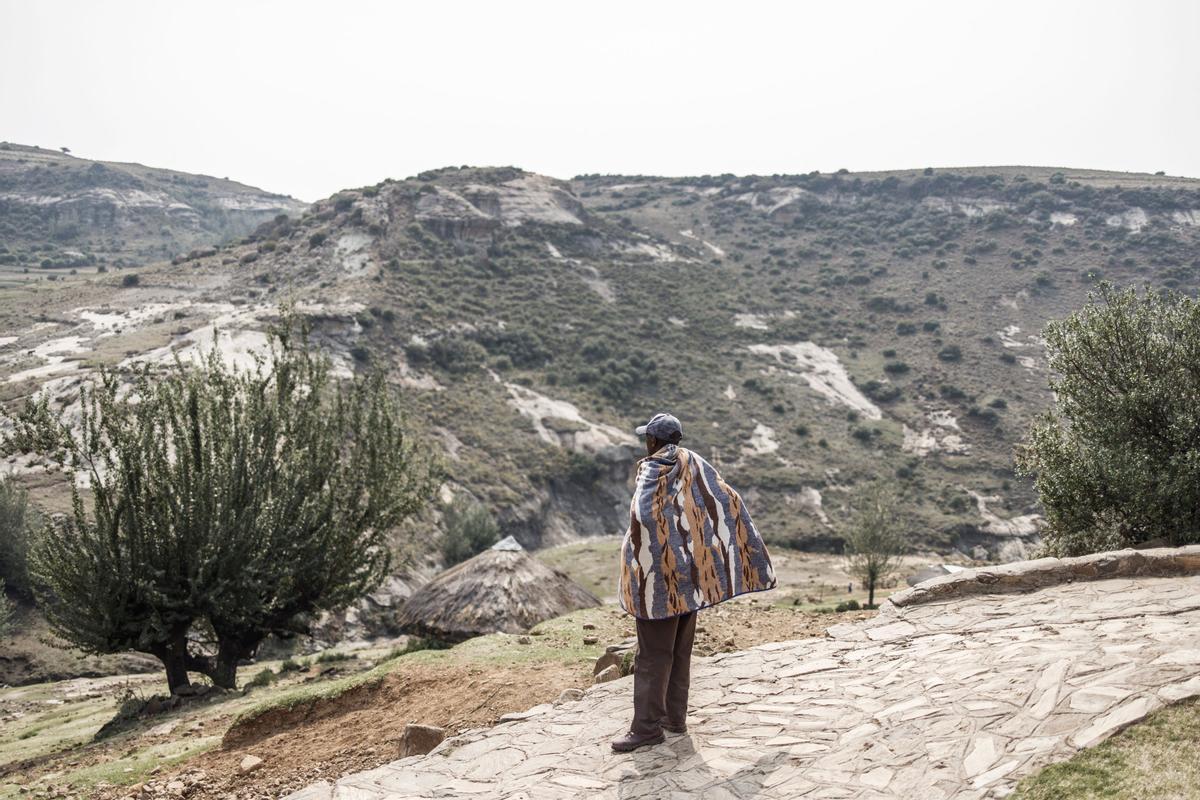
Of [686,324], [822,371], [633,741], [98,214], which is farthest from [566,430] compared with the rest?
[98,214]

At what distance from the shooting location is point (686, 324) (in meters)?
66.4

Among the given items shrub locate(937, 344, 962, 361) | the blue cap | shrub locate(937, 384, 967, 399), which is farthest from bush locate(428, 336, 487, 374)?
the blue cap

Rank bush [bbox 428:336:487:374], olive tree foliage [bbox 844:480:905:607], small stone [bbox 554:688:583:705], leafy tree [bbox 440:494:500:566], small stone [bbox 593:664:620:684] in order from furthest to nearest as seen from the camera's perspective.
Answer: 1. bush [bbox 428:336:487:374]
2. leafy tree [bbox 440:494:500:566]
3. olive tree foliage [bbox 844:480:905:607]
4. small stone [bbox 593:664:620:684]
5. small stone [bbox 554:688:583:705]

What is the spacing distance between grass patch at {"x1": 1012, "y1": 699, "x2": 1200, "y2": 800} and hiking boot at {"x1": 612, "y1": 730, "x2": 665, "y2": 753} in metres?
2.11

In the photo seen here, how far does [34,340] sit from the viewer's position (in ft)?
154

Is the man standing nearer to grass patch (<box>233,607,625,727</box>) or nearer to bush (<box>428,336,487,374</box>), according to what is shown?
grass patch (<box>233,607,625,727</box>)

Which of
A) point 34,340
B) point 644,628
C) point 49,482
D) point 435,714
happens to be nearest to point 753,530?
point 644,628

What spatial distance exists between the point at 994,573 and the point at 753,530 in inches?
151

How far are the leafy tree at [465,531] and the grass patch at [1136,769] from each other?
3076 centimetres

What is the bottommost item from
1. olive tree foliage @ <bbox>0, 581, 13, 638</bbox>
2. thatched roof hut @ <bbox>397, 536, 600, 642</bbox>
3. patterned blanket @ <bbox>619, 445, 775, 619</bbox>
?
olive tree foliage @ <bbox>0, 581, 13, 638</bbox>

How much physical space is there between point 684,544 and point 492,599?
1006cm

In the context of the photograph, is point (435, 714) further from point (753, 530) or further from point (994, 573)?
point (994, 573)

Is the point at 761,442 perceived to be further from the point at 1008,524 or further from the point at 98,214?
the point at 98,214

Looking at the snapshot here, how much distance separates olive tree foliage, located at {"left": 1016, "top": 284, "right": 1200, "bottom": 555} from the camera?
392 inches
